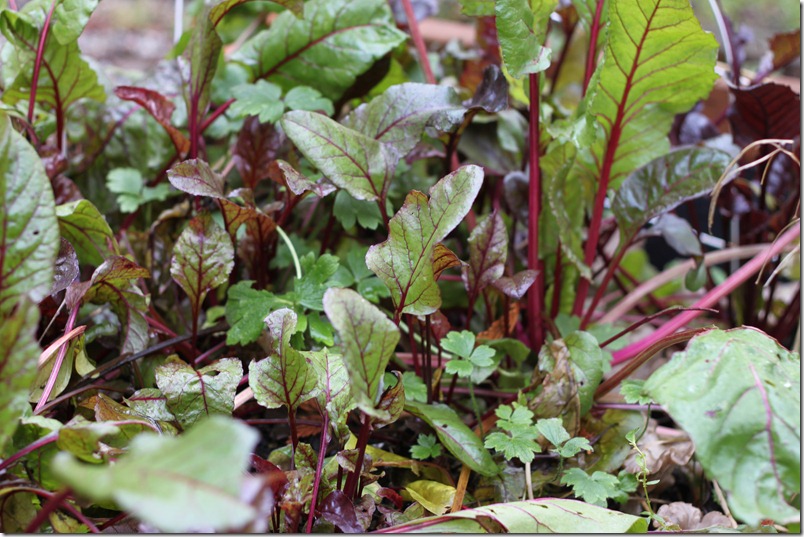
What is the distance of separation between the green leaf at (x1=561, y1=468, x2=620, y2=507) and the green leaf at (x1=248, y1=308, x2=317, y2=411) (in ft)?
1.03

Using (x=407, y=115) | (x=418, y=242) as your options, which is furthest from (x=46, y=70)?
(x=418, y=242)

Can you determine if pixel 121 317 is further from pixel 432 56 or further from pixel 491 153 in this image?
pixel 432 56

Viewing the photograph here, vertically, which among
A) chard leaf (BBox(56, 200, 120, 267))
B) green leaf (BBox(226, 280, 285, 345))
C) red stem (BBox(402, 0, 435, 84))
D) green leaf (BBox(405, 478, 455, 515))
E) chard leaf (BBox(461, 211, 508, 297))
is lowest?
green leaf (BBox(405, 478, 455, 515))

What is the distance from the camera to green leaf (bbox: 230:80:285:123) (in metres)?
0.97

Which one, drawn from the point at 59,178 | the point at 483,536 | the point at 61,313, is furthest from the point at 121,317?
the point at 483,536

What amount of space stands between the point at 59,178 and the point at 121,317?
0.95 feet

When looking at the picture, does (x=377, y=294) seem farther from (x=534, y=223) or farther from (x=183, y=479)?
(x=183, y=479)

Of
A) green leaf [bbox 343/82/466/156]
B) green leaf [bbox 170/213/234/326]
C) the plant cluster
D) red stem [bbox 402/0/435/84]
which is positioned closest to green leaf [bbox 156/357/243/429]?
the plant cluster

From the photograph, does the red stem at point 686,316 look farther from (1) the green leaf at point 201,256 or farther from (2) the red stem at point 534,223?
(1) the green leaf at point 201,256

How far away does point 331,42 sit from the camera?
1.08 m

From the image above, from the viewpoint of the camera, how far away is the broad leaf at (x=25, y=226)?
1.94 feet

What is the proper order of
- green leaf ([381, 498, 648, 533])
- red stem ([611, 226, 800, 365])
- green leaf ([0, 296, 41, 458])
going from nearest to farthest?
1. green leaf ([0, 296, 41, 458])
2. green leaf ([381, 498, 648, 533])
3. red stem ([611, 226, 800, 365])

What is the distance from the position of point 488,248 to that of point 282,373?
1.04ft

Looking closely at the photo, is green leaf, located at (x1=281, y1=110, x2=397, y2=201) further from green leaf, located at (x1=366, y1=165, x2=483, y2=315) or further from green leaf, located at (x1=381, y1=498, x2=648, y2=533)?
green leaf, located at (x1=381, y1=498, x2=648, y2=533)
